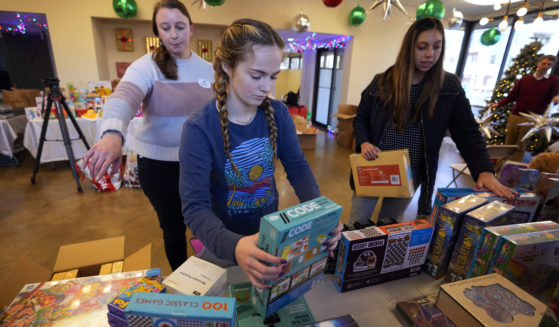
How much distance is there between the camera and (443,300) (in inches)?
25.2

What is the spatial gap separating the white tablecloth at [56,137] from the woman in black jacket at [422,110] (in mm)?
3096

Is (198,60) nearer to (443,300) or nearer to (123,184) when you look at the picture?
(443,300)

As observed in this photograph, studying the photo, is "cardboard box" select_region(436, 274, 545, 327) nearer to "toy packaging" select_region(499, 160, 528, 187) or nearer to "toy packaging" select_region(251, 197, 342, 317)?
"toy packaging" select_region(251, 197, 342, 317)

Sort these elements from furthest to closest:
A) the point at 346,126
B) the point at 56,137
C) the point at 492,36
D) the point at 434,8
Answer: the point at 346,126
the point at 492,36
the point at 434,8
the point at 56,137

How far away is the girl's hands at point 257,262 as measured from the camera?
0.58m

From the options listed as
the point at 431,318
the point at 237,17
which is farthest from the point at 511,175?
the point at 237,17

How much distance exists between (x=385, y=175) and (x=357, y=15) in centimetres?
489

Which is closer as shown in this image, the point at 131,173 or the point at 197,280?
the point at 197,280

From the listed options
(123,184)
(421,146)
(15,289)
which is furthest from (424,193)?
(123,184)

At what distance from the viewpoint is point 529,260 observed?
0.73 metres

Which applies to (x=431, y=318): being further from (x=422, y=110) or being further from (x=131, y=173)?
(x=131, y=173)

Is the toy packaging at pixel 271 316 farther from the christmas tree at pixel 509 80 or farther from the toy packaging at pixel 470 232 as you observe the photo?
the christmas tree at pixel 509 80

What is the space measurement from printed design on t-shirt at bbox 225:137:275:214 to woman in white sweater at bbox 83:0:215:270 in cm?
34

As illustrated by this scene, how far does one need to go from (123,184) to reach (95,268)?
2.48 m
